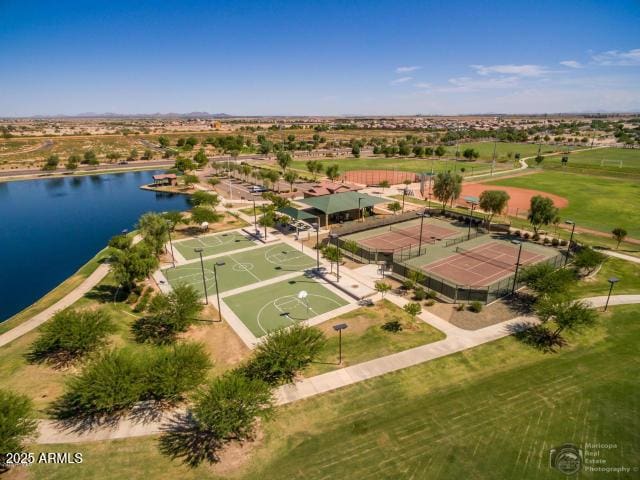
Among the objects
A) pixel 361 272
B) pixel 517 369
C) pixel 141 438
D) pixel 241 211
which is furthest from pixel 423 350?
pixel 241 211

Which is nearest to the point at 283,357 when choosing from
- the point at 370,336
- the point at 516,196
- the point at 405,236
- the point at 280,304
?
the point at 370,336

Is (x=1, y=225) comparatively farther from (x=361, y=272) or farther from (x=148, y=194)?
(x=361, y=272)

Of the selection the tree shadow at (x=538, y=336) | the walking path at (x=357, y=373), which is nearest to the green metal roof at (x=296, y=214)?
the walking path at (x=357, y=373)

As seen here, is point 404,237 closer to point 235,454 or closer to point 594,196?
point 235,454

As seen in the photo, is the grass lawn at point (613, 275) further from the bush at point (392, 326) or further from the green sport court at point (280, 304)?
the green sport court at point (280, 304)

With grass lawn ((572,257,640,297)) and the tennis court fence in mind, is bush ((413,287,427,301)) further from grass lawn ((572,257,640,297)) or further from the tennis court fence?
grass lawn ((572,257,640,297))

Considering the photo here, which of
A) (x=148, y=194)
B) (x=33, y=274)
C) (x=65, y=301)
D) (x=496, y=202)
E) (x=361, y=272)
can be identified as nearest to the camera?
(x=65, y=301)
